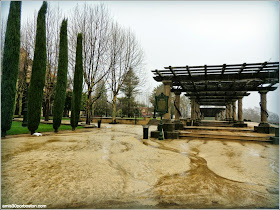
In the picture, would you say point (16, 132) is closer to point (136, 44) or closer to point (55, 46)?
point (55, 46)

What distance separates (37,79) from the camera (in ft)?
26.7

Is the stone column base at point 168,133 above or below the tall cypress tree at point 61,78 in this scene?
below

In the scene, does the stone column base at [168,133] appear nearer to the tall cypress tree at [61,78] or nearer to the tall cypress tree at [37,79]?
the tall cypress tree at [61,78]

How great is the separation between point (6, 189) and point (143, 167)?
95.0 inches

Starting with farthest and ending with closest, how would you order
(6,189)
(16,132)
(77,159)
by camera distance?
1. (16,132)
2. (77,159)
3. (6,189)

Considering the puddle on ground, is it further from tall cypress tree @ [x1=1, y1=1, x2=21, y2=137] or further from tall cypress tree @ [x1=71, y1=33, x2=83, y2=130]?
tall cypress tree @ [x1=71, y1=33, x2=83, y2=130]

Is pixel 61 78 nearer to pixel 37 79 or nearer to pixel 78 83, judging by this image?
pixel 78 83

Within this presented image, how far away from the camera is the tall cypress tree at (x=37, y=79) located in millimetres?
8031

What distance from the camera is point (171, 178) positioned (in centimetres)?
290

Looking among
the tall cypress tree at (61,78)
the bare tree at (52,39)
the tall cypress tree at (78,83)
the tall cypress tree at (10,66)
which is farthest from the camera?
the bare tree at (52,39)

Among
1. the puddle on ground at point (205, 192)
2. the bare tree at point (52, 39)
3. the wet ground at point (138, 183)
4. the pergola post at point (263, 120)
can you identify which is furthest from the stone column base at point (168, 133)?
the bare tree at point (52, 39)

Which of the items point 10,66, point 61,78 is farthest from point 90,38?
point 10,66

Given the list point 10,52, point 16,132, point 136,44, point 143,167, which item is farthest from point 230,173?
point 136,44

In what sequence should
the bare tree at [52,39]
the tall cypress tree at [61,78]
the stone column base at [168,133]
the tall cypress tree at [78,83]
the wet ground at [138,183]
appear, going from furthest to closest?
the bare tree at [52,39], the tall cypress tree at [78,83], the tall cypress tree at [61,78], the stone column base at [168,133], the wet ground at [138,183]
